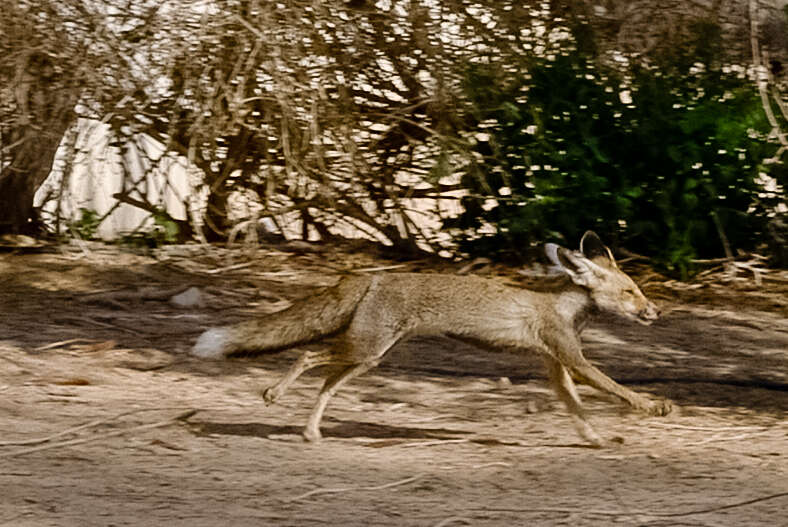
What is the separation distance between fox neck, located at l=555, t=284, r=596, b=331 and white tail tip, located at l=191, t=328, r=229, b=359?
5.05 feet

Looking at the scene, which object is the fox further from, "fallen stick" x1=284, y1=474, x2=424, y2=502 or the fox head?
"fallen stick" x1=284, y1=474, x2=424, y2=502

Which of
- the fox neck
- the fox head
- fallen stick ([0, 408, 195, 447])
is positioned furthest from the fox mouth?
fallen stick ([0, 408, 195, 447])

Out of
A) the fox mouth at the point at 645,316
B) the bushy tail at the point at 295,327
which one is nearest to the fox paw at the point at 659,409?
the fox mouth at the point at 645,316

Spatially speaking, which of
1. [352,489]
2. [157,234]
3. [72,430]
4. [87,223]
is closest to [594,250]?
[352,489]

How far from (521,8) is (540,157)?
4.03 ft

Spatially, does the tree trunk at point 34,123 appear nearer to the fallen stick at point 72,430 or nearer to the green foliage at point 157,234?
the green foliage at point 157,234

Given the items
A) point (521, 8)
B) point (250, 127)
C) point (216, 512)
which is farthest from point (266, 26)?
point (216, 512)

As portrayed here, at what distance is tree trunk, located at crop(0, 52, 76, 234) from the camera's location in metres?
8.95

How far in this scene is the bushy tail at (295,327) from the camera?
5.62 metres

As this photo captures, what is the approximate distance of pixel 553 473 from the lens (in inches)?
199

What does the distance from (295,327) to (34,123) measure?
436cm

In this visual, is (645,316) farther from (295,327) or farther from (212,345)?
(212,345)

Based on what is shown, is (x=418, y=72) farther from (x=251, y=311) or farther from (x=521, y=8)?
(x=251, y=311)

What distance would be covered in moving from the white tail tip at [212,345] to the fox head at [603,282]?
1.61 m
